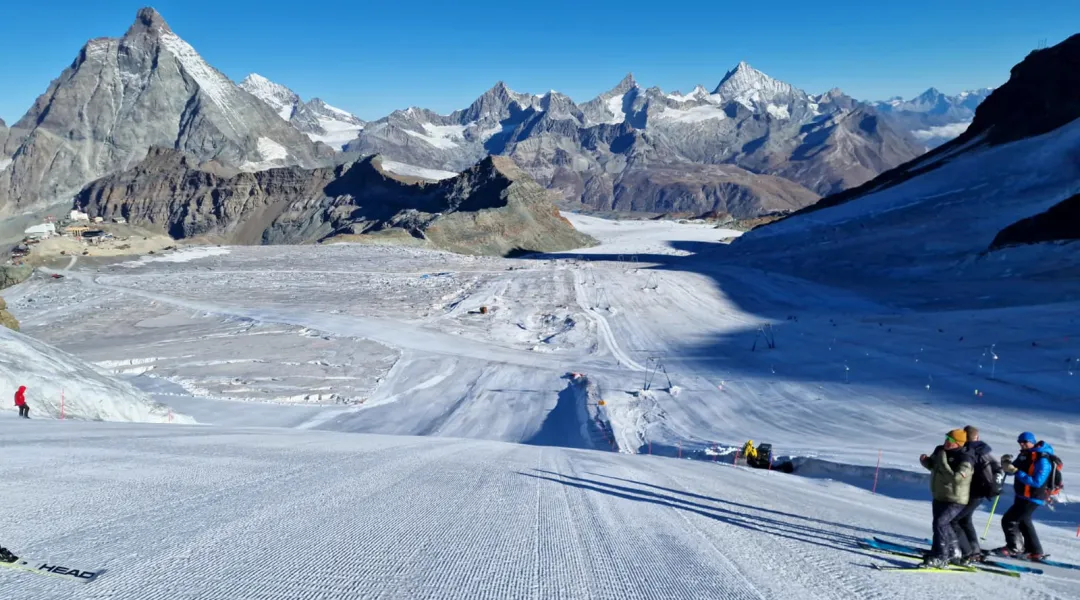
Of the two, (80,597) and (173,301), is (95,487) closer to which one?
(80,597)

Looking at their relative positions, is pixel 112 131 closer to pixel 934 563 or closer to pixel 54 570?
pixel 54 570

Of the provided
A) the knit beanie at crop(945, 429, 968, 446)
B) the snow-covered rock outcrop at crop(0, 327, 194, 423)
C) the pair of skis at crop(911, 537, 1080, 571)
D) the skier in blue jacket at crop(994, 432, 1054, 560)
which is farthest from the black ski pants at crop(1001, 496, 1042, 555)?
the snow-covered rock outcrop at crop(0, 327, 194, 423)

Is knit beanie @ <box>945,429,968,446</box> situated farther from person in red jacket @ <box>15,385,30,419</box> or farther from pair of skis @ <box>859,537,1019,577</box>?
person in red jacket @ <box>15,385,30,419</box>

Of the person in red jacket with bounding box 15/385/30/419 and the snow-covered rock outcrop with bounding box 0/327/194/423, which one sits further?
the snow-covered rock outcrop with bounding box 0/327/194/423

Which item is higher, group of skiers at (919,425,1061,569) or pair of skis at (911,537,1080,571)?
A: group of skiers at (919,425,1061,569)

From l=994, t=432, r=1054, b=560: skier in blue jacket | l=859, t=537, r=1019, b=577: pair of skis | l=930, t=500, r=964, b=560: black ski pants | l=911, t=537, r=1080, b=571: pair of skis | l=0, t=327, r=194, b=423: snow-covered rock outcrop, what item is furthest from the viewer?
l=0, t=327, r=194, b=423: snow-covered rock outcrop

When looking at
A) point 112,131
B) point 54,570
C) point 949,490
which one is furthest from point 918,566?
point 112,131
